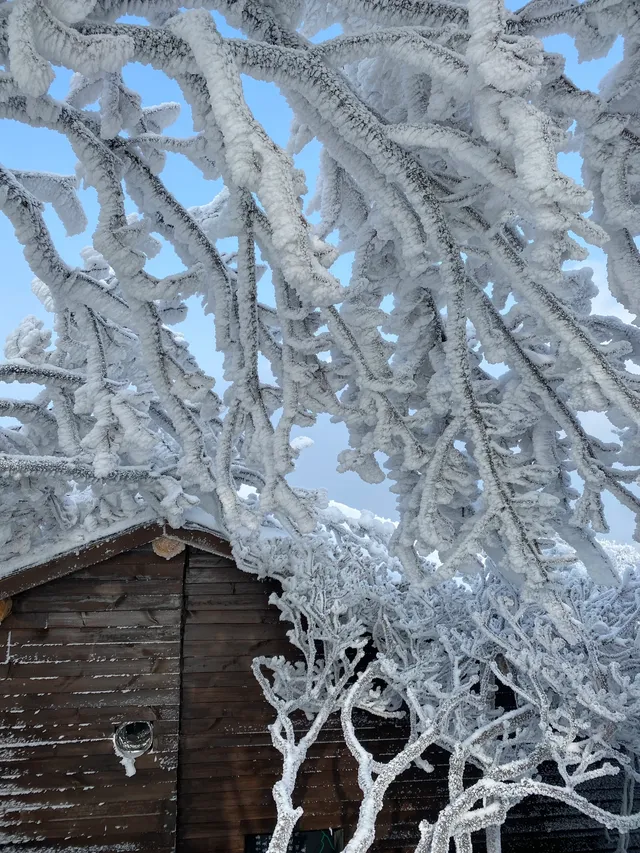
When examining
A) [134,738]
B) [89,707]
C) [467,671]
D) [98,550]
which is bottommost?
[134,738]

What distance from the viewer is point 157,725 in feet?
16.1

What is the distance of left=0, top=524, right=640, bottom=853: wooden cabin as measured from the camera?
15.3 feet

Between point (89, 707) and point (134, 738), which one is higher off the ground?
point (89, 707)

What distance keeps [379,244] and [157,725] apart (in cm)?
429

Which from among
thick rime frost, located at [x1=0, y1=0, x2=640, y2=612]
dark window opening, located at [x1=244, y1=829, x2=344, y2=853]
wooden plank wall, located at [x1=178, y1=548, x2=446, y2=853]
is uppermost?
thick rime frost, located at [x1=0, y1=0, x2=640, y2=612]

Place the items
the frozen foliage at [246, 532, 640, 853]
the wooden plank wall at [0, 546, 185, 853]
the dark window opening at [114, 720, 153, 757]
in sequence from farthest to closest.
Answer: the dark window opening at [114, 720, 153, 757] < the wooden plank wall at [0, 546, 185, 853] < the frozen foliage at [246, 532, 640, 853]

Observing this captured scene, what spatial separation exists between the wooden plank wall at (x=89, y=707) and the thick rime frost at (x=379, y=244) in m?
1.72

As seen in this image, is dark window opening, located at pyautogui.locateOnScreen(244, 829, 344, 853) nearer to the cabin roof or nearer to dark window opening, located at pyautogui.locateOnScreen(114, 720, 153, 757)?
dark window opening, located at pyautogui.locateOnScreen(114, 720, 153, 757)

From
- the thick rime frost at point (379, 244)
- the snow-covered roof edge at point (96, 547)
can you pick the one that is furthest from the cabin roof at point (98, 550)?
the thick rime frost at point (379, 244)

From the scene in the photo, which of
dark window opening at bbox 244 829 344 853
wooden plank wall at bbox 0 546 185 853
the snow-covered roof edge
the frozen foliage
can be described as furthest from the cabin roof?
dark window opening at bbox 244 829 344 853

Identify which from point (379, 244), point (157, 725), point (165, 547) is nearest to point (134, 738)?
point (157, 725)

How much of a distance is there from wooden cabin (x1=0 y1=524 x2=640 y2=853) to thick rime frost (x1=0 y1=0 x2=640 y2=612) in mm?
A: 1747

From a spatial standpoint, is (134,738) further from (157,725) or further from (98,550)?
(98,550)

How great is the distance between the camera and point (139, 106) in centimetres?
272
